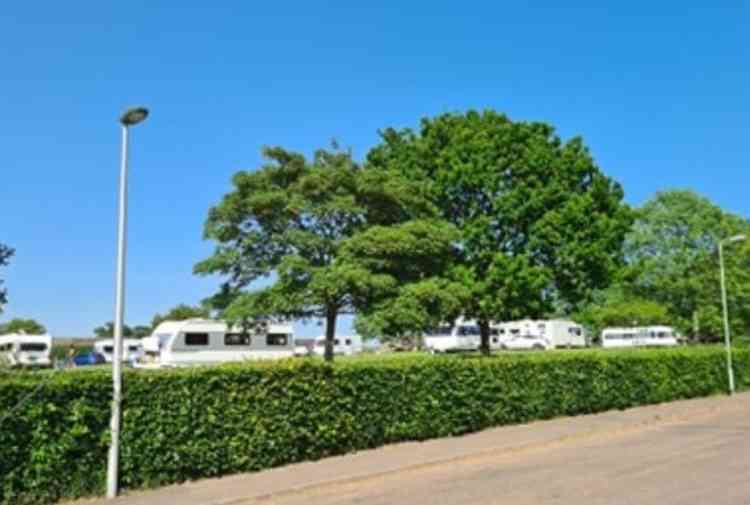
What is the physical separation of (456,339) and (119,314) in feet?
177

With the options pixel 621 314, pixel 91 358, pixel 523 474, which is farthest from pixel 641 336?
pixel 523 474

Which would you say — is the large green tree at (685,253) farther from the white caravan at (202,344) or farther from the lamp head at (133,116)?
the lamp head at (133,116)

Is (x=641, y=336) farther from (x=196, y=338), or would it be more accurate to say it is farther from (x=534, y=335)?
(x=196, y=338)

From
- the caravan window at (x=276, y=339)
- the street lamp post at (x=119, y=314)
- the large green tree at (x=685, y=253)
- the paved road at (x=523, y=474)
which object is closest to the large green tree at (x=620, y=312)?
the large green tree at (x=685, y=253)

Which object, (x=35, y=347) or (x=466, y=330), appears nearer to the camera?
(x=35, y=347)

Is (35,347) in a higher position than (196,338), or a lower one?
lower

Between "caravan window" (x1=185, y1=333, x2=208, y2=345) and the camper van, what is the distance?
101 ft

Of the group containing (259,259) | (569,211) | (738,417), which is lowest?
(738,417)

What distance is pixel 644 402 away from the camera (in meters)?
21.4

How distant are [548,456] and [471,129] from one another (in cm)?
2424

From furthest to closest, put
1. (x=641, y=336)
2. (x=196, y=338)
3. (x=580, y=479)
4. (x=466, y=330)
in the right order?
1. (x=641, y=336)
2. (x=466, y=330)
3. (x=196, y=338)
4. (x=580, y=479)

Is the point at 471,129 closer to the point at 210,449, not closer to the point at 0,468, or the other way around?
the point at 210,449

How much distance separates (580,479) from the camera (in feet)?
34.0

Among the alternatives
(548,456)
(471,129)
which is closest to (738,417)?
(548,456)
